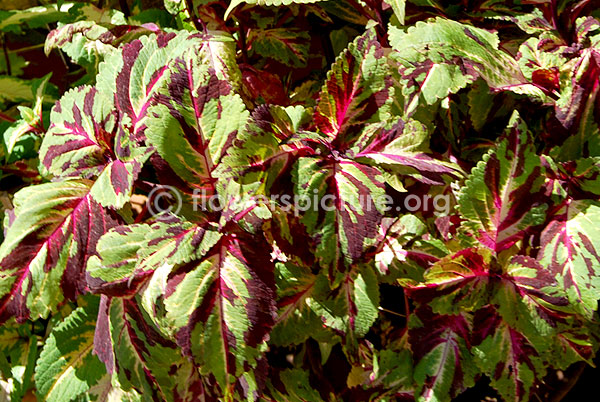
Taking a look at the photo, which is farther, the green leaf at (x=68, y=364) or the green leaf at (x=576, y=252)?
the green leaf at (x=68, y=364)

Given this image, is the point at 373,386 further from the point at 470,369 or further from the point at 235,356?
the point at 235,356

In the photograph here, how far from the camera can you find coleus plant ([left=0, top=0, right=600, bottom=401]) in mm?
735

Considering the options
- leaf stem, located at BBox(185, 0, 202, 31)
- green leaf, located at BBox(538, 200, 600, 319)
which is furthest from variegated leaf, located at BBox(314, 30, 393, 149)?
leaf stem, located at BBox(185, 0, 202, 31)

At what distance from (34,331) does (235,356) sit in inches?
26.1

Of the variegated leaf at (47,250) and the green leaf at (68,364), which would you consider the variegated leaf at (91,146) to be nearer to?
the variegated leaf at (47,250)

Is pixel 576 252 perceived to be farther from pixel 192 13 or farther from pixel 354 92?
pixel 192 13

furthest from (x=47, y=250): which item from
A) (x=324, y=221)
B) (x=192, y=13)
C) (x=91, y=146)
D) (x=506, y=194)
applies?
(x=506, y=194)

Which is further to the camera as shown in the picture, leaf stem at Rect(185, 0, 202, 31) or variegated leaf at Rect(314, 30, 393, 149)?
leaf stem at Rect(185, 0, 202, 31)

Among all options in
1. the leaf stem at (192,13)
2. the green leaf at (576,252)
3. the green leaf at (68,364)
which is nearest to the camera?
the green leaf at (576,252)

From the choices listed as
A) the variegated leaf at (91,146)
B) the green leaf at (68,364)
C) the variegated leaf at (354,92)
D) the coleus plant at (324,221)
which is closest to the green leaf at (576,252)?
the coleus plant at (324,221)

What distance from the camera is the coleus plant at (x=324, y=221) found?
0.74 meters

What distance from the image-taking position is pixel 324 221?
2.35ft

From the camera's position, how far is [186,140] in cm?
79

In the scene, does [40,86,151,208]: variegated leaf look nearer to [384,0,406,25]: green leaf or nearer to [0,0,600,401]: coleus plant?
[0,0,600,401]: coleus plant
